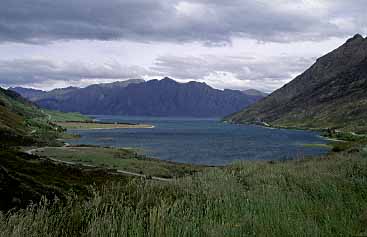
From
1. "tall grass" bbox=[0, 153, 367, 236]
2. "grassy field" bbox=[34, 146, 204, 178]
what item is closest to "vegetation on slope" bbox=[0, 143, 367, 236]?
"tall grass" bbox=[0, 153, 367, 236]

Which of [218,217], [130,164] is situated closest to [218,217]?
[218,217]

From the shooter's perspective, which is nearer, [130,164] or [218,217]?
[218,217]

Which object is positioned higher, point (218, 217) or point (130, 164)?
point (218, 217)

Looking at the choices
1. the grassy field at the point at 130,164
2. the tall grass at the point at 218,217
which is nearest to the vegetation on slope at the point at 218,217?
the tall grass at the point at 218,217

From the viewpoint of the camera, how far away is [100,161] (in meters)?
55.7

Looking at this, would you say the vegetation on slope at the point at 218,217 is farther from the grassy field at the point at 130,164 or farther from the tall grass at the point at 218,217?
the grassy field at the point at 130,164

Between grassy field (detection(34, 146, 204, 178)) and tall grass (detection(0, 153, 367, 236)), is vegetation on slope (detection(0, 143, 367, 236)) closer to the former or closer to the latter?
tall grass (detection(0, 153, 367, 236))

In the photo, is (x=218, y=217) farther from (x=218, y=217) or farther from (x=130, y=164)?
(x=130, y=164)

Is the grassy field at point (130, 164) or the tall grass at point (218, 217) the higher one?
the tall grass at point (218, 217)

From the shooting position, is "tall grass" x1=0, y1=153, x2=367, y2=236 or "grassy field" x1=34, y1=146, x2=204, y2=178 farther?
"grassy field" x1=34, y1=146, x2=204, y2=178

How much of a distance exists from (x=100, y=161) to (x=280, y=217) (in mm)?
49453

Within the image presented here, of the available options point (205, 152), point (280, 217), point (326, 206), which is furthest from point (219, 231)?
point (205, 152)

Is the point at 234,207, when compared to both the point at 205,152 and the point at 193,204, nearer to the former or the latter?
the point at 193,204

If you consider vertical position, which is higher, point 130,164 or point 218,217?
point 218,217
